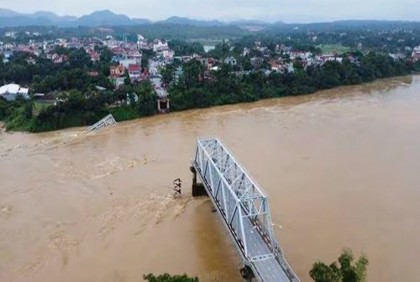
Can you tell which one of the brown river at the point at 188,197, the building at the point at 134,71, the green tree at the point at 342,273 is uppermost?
the green tree at the point at 342,273

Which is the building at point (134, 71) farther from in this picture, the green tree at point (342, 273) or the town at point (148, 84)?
the green tree at point (342, 273)

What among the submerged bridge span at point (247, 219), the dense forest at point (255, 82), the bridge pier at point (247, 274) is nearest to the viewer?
the submerged bridge span at point (247, 219)

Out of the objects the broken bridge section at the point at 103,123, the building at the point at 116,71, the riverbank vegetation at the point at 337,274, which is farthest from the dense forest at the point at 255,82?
the riverbank vegetation at the point at 337,274

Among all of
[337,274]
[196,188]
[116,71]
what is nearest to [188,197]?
[196,188]

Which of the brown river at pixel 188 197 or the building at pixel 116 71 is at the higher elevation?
the building at pixel 116 71

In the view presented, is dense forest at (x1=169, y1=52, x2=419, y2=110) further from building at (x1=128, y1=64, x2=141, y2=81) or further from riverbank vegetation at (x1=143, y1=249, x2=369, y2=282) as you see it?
riverbank vegetation at (x1=143, y1=249, x2=369, y2=282)
